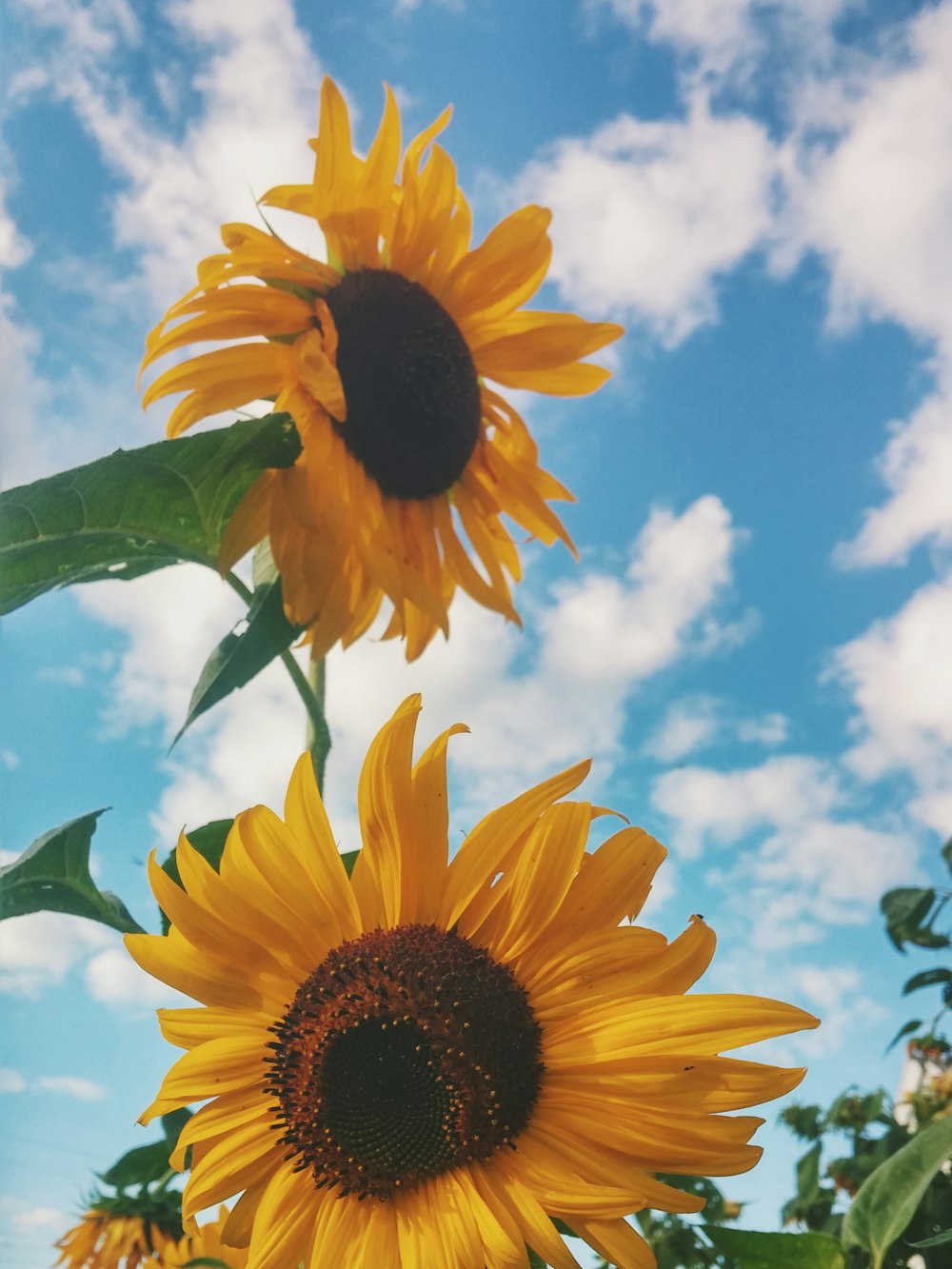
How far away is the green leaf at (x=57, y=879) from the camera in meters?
0.56

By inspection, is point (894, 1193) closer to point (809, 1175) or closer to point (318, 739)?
point (318, 739)

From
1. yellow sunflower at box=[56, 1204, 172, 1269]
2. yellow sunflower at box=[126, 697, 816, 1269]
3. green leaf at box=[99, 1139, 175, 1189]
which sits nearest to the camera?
yellow sunflower at box=[126, 697, 816, 1269]

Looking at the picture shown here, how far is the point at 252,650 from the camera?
1.77 ft

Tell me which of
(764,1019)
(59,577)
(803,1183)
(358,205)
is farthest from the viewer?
(803,1183)

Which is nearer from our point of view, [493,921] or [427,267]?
[493,921]

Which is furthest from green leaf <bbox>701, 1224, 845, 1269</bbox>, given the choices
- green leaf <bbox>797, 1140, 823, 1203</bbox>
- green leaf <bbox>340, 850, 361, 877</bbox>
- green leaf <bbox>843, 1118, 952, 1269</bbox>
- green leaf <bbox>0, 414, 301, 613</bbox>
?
green leaf <bbox>797, 1140, 823, 1203</bbox>

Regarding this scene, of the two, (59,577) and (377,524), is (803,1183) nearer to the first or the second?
(377,524)

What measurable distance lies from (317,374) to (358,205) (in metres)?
0.11

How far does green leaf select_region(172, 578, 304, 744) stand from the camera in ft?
1.68

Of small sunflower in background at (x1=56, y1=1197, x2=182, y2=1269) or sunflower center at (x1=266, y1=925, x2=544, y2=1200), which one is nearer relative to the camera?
sunflower center at (x1=266, y1=925, x2=544, y2=1200)

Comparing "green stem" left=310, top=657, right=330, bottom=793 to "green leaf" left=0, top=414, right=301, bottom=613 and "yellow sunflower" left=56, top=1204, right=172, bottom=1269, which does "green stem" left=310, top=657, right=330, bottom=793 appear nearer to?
"green leaf" left=0, top=414, right=301, bottom=613

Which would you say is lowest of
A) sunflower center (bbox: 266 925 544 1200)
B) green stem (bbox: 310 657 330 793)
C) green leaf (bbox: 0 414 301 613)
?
sunflower center (bbox: 266 925 544 1200)

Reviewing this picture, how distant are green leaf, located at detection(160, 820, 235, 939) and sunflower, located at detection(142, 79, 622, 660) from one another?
11 centimetres

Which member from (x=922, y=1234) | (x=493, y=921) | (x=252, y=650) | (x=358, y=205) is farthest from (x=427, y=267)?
(x=922, y=1234)
